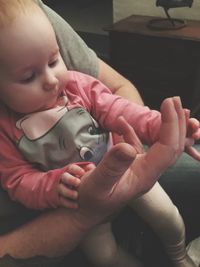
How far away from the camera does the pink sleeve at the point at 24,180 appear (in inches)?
25.3

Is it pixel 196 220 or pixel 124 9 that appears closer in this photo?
pixel 196 220

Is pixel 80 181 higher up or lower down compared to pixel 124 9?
higher up

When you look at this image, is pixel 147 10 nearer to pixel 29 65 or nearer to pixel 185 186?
pixel 185 186

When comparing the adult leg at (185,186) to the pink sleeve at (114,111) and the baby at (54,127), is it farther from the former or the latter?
the pink sleeve at (114,111)

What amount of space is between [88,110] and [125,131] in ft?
0.66

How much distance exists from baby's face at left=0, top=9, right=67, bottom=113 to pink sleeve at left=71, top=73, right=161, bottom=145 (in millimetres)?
97

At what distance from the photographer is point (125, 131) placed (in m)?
0.59

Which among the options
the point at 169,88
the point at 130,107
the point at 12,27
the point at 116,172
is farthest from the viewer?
the point at 169,88

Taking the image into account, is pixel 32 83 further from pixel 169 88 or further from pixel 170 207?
pixel 169 88

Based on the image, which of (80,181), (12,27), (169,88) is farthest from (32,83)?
(169,88)

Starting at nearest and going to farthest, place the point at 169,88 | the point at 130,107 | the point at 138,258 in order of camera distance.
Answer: the point at 130,107 < the point at 138,258 < the point at 169,88

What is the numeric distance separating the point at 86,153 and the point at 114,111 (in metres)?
0.10

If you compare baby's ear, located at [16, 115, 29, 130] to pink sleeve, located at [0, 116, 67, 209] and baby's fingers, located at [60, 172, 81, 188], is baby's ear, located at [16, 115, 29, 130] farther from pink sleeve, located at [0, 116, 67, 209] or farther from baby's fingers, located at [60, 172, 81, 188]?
baby's fingers, located at [60, 172, 81, 188]

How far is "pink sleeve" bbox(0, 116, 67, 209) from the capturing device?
64cm
